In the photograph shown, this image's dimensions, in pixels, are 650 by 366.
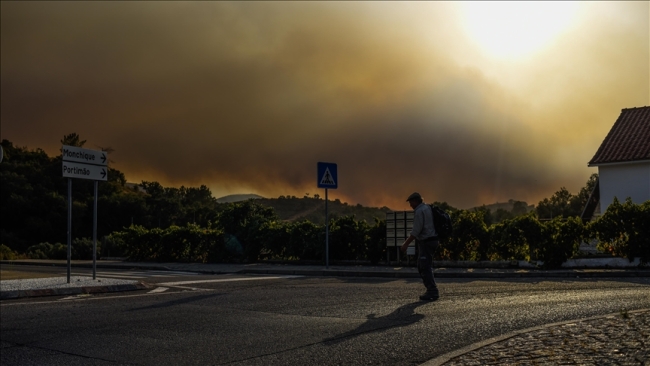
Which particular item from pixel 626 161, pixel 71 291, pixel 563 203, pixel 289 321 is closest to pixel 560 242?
pixel 289 321

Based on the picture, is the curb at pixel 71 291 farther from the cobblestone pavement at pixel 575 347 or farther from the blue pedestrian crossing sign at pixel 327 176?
the cobblestone pavement at pixel 575 347

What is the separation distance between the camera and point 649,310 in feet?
27.1

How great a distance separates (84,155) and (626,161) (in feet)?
81.9

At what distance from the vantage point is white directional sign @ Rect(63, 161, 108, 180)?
14.9m

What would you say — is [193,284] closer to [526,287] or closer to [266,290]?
[266,290]

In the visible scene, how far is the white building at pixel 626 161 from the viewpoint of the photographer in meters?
30.3

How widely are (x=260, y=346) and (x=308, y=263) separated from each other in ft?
52.4

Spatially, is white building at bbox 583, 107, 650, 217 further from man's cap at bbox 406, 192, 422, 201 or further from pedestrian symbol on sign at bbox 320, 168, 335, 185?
man's cap at bbox 406, 192, 422, 201

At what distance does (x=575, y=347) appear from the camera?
249 inches

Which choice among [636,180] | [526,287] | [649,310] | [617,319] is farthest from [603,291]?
[636,180]

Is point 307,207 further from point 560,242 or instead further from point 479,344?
point 479,344

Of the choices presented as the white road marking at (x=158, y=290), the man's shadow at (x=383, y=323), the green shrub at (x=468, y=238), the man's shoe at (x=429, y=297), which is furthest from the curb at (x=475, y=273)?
the man's shadow at (x=383, y=323)

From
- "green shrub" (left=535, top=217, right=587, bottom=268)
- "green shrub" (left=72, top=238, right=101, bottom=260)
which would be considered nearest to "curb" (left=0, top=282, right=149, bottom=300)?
"green shrub" (left=535, top=217, right=587, bottom=268)

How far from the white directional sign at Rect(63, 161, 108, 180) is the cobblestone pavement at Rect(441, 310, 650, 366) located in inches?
444
